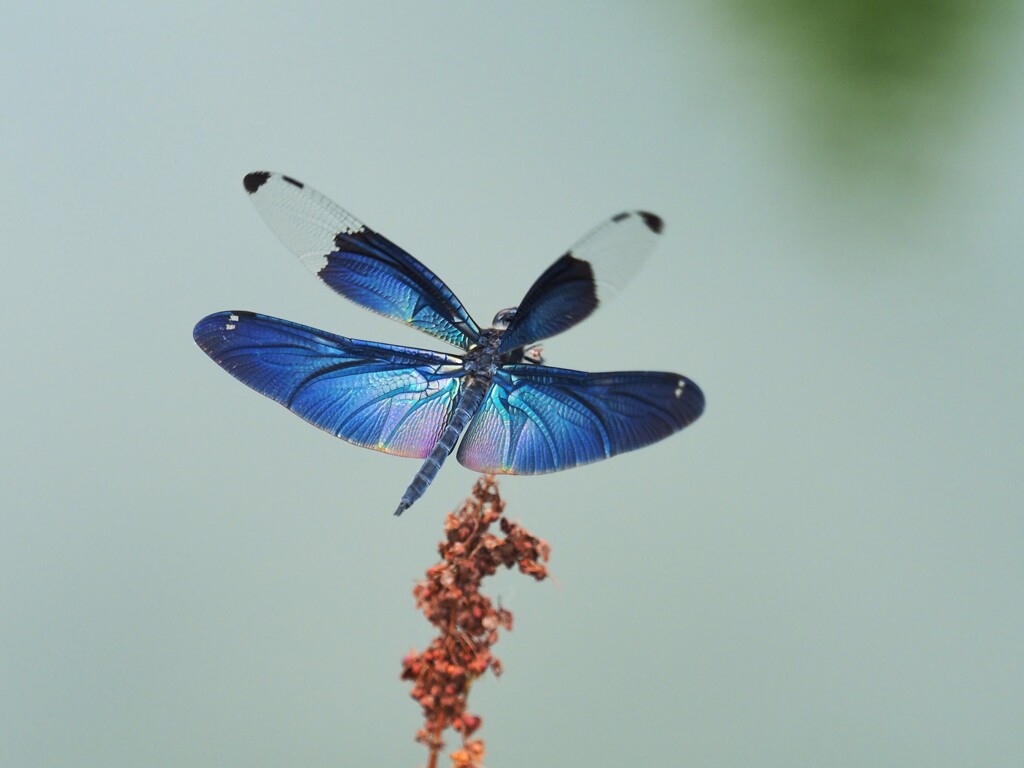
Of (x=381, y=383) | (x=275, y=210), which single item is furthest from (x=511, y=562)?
(x=275, y=210)

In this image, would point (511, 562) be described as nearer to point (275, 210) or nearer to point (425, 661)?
point (425, 661)

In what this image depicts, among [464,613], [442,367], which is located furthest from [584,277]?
[464,613]

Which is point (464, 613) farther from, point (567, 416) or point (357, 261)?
point (357, 261)

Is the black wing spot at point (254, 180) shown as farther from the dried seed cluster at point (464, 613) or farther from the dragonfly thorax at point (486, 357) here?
the dried seed cluster at point (464, 613)

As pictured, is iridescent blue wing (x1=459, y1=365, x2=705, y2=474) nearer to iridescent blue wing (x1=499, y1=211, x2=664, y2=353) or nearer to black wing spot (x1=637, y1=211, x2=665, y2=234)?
iridescent blue wing (x1=499, y1=211, x2=664, y2=353)

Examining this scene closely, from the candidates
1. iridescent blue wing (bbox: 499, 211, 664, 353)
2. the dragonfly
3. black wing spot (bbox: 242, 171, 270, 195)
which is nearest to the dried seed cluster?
the dragonfly

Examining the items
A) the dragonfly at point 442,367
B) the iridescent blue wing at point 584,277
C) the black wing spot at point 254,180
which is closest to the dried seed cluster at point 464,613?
the dragonfly at point 442,367

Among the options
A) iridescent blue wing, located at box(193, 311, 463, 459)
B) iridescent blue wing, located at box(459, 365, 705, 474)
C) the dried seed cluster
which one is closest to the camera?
the dried seed cluster
